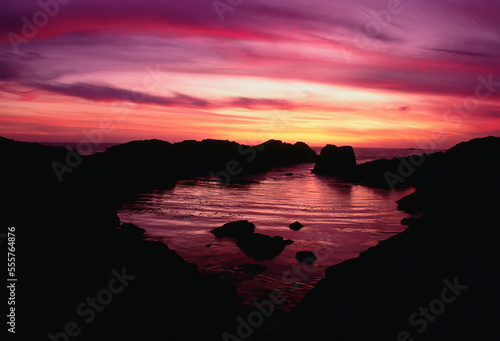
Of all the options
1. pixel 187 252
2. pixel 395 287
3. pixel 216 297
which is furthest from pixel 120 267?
pixel 395 287

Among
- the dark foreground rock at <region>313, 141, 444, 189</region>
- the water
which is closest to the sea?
the water

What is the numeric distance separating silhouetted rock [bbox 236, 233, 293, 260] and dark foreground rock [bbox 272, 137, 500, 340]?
695 centimetres

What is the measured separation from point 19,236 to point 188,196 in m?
29.1

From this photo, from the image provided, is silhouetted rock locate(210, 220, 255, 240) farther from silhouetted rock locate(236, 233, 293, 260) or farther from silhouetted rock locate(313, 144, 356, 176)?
silhouetted rock locate(313, 144, 356, 176)

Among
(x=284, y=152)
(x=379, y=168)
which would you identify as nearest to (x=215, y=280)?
(x=379, y=168)

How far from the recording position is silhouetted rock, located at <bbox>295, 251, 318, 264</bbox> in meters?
16.4

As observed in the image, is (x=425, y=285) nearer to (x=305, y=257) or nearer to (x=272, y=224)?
(x=305, y=257)

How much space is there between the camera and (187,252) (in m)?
17.7

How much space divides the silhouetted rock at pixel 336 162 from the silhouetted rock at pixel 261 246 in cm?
6444

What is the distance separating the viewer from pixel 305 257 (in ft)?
54.4

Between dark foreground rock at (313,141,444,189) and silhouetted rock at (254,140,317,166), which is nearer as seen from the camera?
dark foreground rock at (313,141,444,189)

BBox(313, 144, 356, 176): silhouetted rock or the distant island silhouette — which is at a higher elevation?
BBox(313, 144, 356, 176): silhouetted rock

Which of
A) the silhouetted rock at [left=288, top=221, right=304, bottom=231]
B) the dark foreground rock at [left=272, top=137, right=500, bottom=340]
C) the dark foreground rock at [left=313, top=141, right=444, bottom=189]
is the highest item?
the dark foreground rock at [left=313, top=141, right=444, bottom=189]

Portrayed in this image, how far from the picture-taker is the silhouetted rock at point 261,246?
56.9 ft
